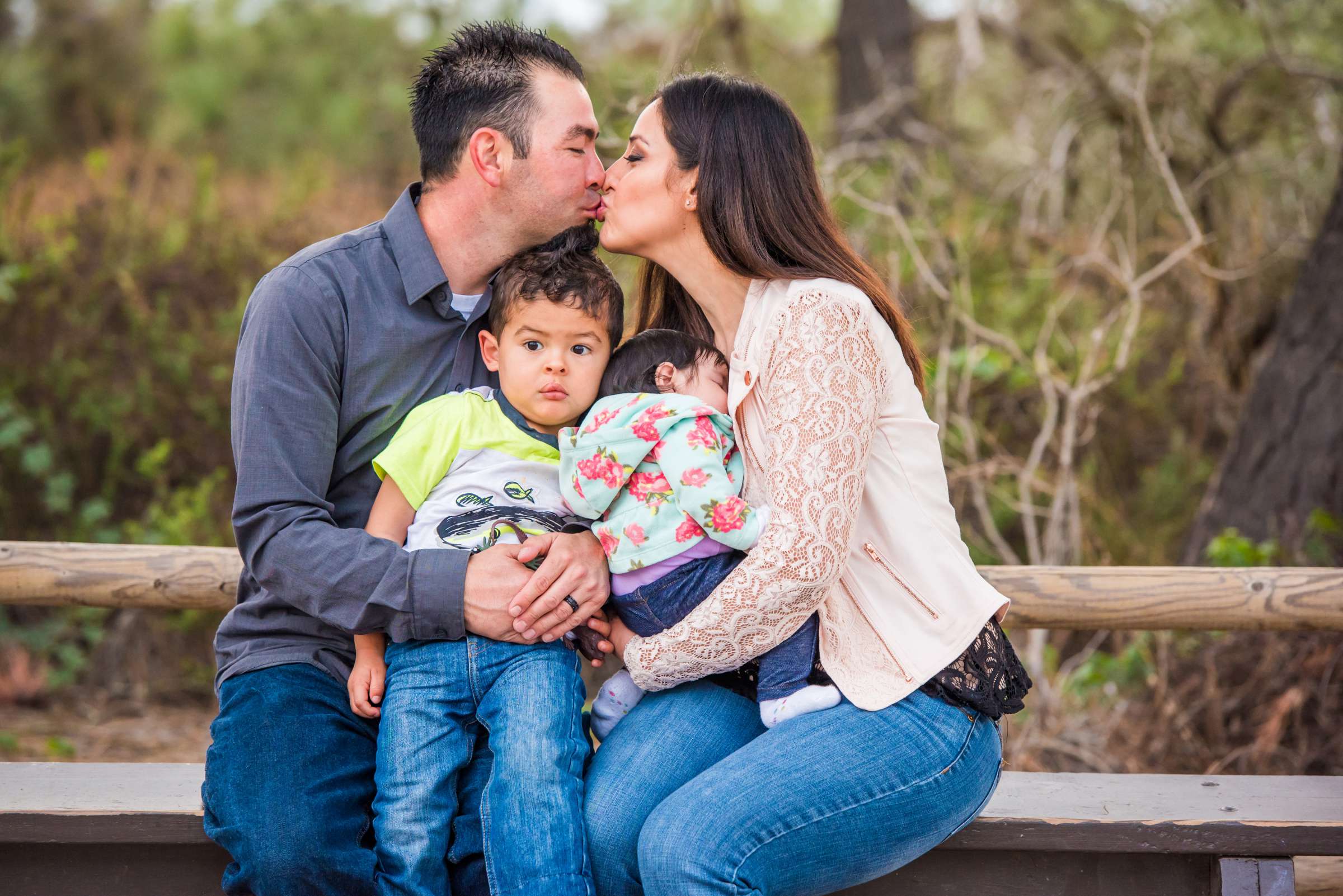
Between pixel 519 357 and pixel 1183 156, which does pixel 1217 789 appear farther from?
pixel 1183 156

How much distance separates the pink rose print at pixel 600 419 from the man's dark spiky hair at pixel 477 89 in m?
0.71

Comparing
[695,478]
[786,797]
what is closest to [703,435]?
[695,478]

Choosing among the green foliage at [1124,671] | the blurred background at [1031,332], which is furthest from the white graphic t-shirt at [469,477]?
the green foliage at [1124,671]

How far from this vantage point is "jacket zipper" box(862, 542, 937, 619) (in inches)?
83.7

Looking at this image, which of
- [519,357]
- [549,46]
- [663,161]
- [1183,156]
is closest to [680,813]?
[519,357]

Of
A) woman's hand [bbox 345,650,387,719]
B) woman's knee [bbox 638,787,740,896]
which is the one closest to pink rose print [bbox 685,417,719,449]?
woman's knee [bbox 638,787,740,896]

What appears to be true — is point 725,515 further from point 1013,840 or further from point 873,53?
point 873,53

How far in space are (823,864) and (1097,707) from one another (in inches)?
108

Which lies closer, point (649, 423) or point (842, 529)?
point (842, 529)

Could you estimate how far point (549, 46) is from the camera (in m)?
2.71

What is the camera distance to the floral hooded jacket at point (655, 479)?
212 cm

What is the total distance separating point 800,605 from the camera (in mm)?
2090

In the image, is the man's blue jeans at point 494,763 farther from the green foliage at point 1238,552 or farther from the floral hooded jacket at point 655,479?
the green foliage at point 1238,552

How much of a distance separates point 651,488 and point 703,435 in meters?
0.14
